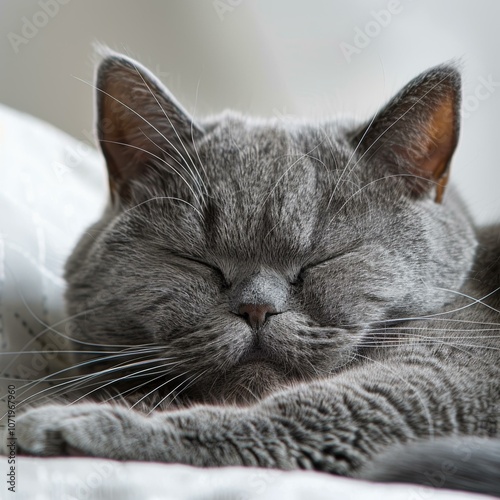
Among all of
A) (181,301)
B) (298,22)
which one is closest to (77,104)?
(298,22)

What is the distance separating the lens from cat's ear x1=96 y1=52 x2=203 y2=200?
1.17 meters

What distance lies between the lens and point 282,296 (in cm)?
100

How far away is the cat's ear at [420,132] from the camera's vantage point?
1097 mm

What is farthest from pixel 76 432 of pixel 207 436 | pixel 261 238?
pixel 261 238

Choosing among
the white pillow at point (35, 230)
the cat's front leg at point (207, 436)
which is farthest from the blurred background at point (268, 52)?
the cat's front leg at point (207, 436)

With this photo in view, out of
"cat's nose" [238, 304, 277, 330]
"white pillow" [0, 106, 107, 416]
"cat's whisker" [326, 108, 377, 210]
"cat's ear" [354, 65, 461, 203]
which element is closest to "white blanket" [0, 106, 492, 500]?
"white pillow" [0, 106, 107, 416]

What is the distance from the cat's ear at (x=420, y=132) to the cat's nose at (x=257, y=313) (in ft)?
1.17

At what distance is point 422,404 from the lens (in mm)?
876

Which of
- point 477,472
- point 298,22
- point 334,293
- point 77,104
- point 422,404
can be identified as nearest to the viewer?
point 477,472

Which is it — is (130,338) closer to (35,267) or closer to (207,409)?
(207,409)

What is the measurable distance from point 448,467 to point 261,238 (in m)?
0.46

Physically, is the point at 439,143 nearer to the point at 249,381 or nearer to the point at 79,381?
the point at 249,381

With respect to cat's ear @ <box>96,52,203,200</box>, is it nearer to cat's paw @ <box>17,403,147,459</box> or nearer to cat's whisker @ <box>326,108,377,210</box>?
cat's whisker @ <box>326,108,377,210</box>

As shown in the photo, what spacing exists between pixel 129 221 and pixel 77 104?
4.60 feet
